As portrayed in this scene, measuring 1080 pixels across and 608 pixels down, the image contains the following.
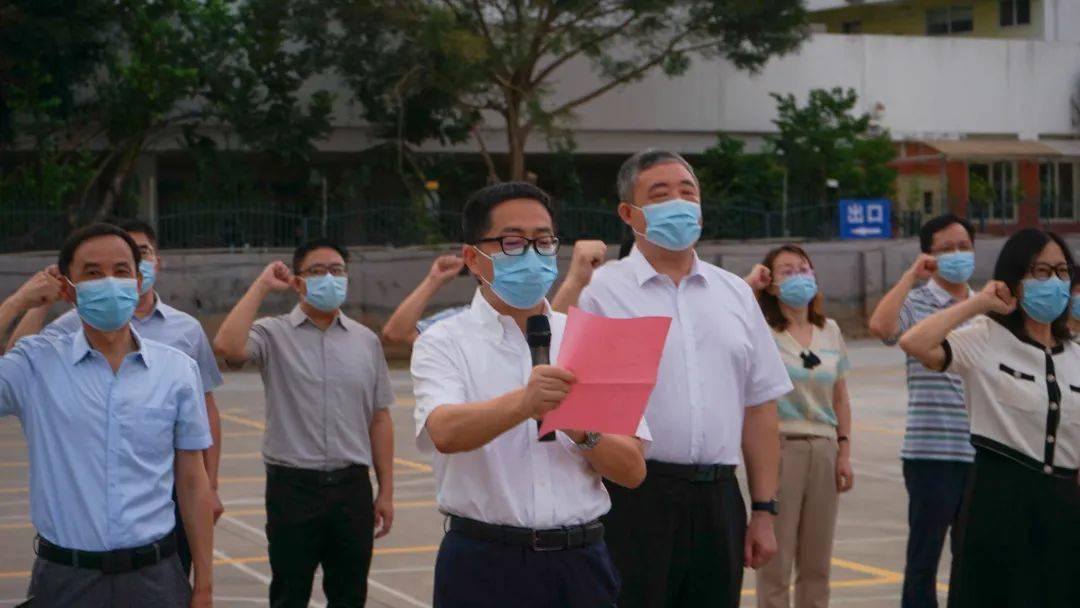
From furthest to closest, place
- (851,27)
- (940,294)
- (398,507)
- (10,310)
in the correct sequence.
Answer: (851,27)
(398,507)
(940,294)
(10,310)

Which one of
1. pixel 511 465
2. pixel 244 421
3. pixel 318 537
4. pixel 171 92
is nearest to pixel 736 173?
pixel 171 92

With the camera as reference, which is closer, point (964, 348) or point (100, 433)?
point (100, 433)

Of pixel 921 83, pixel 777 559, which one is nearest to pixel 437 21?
pixel 921 83

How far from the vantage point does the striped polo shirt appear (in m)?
8.25

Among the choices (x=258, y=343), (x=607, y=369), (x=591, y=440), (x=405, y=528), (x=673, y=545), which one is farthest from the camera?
(x=405, y=528)

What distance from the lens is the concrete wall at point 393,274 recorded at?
2605 cm

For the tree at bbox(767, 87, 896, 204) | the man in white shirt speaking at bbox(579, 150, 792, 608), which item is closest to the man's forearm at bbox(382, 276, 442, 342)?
the man in white shirt speaking at bbox(579, 150, 792, 608)

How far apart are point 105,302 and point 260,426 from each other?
13.9 m

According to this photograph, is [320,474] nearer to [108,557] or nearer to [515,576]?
[108,557]

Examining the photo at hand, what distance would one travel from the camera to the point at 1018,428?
6.82 m

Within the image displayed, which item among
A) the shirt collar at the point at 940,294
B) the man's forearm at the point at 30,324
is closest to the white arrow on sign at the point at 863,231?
the shirt collar at the point at 940,294

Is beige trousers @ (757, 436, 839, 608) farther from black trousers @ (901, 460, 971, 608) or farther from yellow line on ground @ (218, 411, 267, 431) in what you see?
yellow line on ground @ (218, 411, 267, 431)

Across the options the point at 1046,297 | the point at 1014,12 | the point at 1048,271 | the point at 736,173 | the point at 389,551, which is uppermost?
the point at 1014,12

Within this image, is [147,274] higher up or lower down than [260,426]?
higher up
